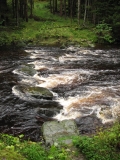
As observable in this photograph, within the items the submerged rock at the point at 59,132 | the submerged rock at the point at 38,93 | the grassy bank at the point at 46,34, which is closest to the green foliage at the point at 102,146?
the submerged rock at the point at 59,132

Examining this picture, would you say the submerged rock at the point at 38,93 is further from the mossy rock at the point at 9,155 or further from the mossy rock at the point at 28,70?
the mossy rock at the point at 9,155

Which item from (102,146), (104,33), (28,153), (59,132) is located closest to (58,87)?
(59,132)

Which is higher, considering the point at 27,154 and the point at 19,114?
the point at 27,154

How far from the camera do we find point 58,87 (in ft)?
44.6

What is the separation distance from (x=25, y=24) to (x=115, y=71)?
1822 cm

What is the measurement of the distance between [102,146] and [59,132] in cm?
202

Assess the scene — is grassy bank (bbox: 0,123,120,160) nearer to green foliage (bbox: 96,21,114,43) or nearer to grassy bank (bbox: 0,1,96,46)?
grassy bank (bbox: 0,1,96,46)

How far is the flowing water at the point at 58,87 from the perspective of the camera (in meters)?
10.1

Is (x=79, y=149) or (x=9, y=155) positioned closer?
(x=9, y=155)

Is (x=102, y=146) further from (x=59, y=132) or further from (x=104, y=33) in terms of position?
(x=104, y=33)

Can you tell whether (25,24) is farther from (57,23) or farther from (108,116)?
(108,116)

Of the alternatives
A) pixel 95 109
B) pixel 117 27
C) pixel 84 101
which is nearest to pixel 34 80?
pixel 84 101

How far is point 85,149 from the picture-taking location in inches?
261

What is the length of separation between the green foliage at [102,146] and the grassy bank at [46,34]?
19088mm
